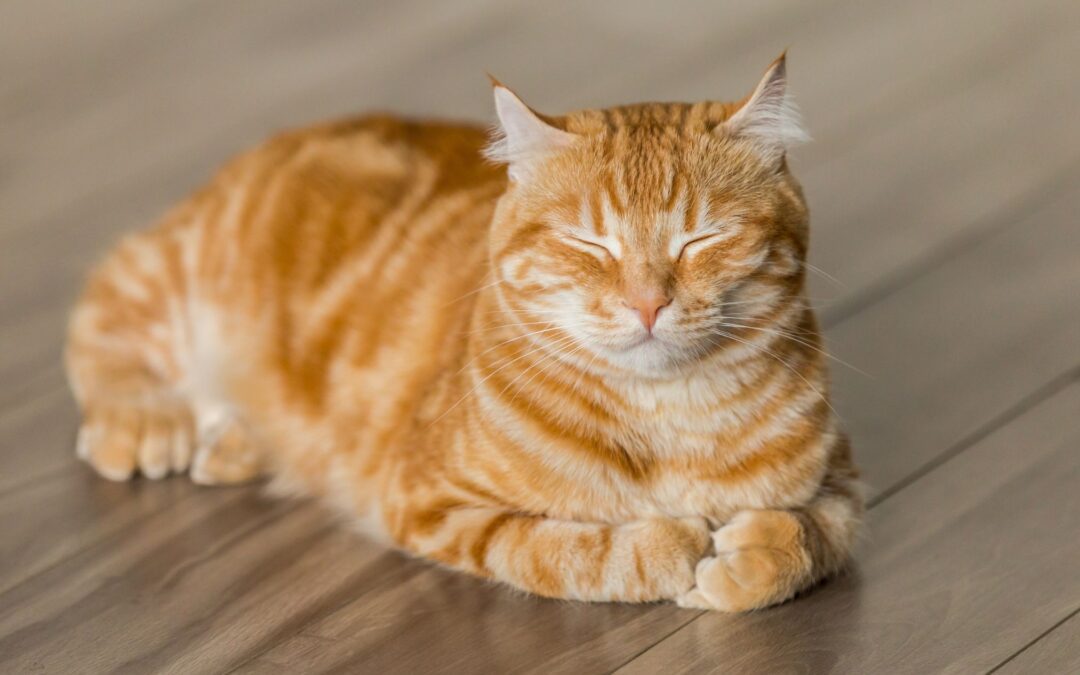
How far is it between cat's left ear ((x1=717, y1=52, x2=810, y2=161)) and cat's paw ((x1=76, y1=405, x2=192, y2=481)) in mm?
1170

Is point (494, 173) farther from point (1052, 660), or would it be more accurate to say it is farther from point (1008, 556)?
point (1052, 660)

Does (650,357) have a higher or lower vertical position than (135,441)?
higher

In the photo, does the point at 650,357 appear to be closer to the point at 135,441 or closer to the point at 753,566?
the point at 753,566

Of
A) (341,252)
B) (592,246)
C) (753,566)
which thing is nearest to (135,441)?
(341,252)

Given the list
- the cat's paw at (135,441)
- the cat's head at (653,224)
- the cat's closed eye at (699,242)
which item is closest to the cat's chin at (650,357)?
the cat's head at (653,224)

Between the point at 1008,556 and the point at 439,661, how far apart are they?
2.84 feet

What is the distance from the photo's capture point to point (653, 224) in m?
2.03

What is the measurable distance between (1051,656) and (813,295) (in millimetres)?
1151

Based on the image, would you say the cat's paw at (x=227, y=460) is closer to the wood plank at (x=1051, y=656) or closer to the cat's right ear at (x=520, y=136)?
the cat's right ear at (x=520, y=136)

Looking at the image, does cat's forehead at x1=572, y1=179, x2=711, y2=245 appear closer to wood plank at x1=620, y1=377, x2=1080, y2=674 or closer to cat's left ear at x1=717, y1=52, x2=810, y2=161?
cat's left ear at x1=717, y1=52, x2=810, y2=161

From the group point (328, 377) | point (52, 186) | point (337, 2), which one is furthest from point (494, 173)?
point (337, 2)

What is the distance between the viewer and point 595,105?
4.01 m

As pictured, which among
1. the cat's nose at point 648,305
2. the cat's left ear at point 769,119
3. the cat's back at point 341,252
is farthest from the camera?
the cat's back at point 341,252

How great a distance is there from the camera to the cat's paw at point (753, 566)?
2123 millimetres
